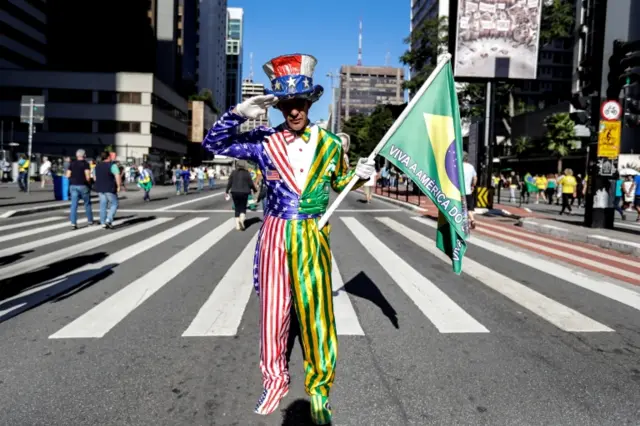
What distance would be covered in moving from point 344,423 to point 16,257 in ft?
24.4

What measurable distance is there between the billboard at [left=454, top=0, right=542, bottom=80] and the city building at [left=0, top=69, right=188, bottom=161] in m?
42.1

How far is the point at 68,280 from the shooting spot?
6648 mm

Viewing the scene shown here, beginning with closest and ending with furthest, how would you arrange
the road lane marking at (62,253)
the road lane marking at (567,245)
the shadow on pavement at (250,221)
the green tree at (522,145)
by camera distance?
the road lane marking at (62,253) < the road lane marking at (567,245) < the shadow on pavement at (250,221) < the green tree at (522,145)

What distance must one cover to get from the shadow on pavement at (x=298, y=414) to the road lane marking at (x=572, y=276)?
4371mm

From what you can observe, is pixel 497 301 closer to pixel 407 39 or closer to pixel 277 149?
pixel 277 149

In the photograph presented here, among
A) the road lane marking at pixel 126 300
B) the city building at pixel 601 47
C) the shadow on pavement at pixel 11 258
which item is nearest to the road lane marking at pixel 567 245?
the city building at pixel 601 47

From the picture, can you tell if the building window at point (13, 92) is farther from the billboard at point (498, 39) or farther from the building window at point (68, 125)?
the billboard at point (498, 39)

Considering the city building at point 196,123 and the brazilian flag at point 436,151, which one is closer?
the brazilian flag at point 436,151

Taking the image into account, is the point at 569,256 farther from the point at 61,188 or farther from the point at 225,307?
the point at 61,188

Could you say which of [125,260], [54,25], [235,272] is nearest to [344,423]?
[235,272]

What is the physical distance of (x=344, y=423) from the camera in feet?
9.71

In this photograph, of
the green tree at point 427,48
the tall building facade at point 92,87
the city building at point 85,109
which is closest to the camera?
the green tree at point 427,48

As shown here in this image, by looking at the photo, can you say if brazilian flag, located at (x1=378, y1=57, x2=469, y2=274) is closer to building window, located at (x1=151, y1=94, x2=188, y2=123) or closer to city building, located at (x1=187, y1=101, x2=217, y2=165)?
building window, located at (x1=151, y1=94, x2=188, y2=123)

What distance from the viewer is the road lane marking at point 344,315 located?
15.3ft
